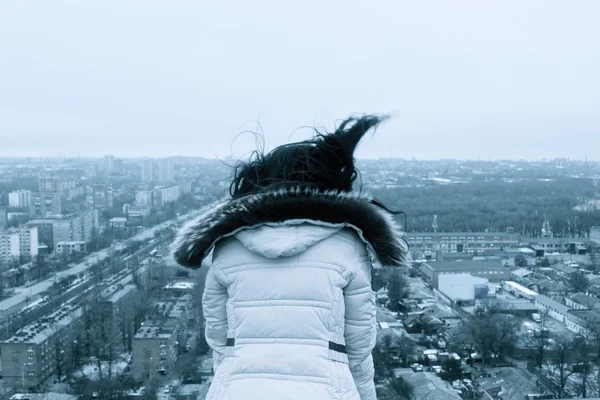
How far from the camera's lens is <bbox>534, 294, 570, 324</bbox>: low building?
4602mm

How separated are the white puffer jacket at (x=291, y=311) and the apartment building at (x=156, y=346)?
2801 mm

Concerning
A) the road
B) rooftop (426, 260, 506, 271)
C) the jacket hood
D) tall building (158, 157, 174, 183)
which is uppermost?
the jacket hood

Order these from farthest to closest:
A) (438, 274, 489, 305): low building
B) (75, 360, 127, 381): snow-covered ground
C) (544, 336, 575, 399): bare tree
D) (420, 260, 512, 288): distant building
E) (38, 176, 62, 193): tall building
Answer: (38, 176, 62, 193): tall building → (420, 260, 512, 288): distant building → (438, 274, 489, 305): low building → (75, 360, 127, 381): snow-covered ground → (544, 336, 575, 399): bare tree

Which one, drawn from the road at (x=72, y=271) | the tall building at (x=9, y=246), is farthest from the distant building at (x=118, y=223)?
the tall building at (x=9, y=246)

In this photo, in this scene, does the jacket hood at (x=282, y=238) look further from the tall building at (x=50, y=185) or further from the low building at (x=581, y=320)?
the tall building at (x=50, y=185)

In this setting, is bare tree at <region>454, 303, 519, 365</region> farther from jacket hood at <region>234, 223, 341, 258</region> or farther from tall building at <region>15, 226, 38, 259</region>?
tall building at <region>15, 226, 38, 259</region>

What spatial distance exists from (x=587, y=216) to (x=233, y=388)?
10.6 m

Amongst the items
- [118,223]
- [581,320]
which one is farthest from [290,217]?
[118,223]

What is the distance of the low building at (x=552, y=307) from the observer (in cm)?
460

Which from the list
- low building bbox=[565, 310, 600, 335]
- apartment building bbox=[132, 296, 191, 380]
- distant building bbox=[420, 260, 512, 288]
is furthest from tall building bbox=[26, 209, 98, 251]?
low building bbox=[565, 310, 600, 335]

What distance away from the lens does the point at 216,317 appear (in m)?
0.45

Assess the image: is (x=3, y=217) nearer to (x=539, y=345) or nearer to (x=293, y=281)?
(x=539, y=345)

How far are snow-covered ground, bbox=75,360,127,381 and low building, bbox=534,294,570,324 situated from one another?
307 centimetres

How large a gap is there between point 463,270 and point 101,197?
30.3 ft
